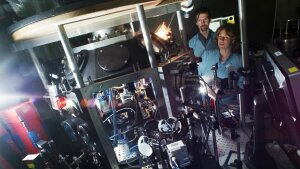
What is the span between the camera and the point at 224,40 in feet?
13.7

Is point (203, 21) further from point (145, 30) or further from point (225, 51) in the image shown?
point (145, 30)

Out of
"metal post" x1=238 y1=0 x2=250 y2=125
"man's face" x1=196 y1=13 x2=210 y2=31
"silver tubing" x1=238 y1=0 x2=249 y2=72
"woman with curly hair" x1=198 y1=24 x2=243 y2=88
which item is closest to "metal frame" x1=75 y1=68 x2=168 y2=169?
"metal post" x1=238 y1=0 x2=250 y2=125

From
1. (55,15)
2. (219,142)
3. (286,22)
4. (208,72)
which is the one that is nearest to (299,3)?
(286,22)

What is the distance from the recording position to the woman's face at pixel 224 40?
13.6 ft

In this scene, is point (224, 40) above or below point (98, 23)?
below

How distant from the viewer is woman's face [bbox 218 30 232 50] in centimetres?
414

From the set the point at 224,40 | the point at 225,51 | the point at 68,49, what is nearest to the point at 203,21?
the point at 224,40

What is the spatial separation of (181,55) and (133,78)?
2.94 ft

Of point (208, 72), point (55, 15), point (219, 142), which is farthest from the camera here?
point (208, 72)

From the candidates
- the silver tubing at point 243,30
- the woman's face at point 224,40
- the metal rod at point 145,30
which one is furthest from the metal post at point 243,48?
the metal rod at point 145,30

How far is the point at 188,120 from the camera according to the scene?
2.52 meters

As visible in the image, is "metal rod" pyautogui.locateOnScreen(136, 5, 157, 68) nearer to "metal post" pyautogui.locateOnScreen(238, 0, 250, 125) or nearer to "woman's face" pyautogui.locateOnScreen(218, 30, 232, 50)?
"metal post" pyautogui.locateOnScreen(238, 0, 250, 125)

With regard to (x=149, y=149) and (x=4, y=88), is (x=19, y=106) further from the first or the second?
(x=149, y=149)

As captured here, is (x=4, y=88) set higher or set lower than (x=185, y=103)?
higher
